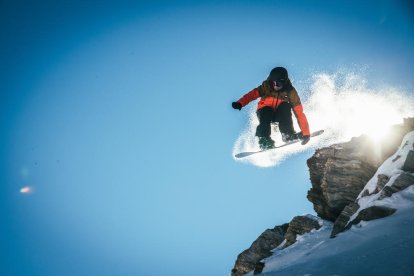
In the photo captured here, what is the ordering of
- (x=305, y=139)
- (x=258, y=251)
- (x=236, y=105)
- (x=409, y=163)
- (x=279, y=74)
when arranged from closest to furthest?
(x=279, y=74)
(x=409, y=163)
(x=305, y=139)
(x=236, y=105)
(x=258, y=251)

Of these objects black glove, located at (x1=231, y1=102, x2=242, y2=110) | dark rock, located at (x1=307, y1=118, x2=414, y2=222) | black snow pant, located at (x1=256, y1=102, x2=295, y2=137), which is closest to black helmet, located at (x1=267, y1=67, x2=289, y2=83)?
black snow pant, located at (x1=256, y1=102, x2=295, y2=137)

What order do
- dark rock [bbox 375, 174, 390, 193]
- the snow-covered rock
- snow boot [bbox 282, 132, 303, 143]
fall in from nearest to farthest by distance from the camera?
1. the snow-covered rock
2. dark rock [bbox 375, 174, 390, 193]
3. snow boot [bbox 282, 132, 303, 143]

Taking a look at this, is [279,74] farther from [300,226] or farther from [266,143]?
[300,226]

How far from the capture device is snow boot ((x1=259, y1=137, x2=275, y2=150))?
9.82 m

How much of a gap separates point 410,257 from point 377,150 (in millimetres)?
9976

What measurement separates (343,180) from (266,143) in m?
5.22

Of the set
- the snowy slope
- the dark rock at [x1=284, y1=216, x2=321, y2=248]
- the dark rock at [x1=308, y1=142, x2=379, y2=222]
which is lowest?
the snowy slope

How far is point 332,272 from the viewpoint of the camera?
3.87 m

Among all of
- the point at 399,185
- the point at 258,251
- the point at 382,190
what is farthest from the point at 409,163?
the point at 258,251

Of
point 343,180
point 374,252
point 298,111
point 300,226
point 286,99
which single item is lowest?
point 374,252

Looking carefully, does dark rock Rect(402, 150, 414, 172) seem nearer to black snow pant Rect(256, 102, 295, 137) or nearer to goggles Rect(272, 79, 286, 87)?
black snow pant Rect(256, 102, 295, 137)

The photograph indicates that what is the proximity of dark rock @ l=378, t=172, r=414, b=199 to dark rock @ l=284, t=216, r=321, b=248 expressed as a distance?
197 inches

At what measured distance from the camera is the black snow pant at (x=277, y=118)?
31.2 feet

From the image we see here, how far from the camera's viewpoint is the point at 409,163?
9141mm
